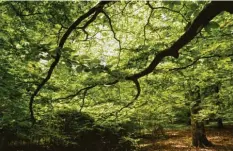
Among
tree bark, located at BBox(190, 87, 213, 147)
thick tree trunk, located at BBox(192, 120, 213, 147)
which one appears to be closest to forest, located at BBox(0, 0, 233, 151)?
tree bark, located at BBox(190, 87, 213, 147)

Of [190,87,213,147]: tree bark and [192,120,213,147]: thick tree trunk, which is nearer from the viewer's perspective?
[190,87,213,147]: tree bark

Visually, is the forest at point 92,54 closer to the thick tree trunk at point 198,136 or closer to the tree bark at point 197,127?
the tree bark at point 197,127

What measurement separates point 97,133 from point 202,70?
712 centimetres

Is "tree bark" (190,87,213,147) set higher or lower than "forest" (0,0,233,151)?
lower

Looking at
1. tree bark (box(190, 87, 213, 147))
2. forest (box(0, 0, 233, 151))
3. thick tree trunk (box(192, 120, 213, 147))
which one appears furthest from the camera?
thick tree trunk (box(192, 120, 213, 147))

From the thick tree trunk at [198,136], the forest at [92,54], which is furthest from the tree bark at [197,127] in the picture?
the forest at [92,54]

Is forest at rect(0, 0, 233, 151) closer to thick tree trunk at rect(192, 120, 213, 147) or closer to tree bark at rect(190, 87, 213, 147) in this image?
tree bark at rect(190, 87, 213, 147)

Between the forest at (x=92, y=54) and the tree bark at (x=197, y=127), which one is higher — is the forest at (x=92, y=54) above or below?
above

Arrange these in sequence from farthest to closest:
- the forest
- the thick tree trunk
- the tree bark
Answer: the thick tree trunk → the tree bark → the forest

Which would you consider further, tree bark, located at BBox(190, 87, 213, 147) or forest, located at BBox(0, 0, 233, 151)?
tree bark, located at BBox(190, 87, 213, 147)

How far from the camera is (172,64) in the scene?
24.0 ft

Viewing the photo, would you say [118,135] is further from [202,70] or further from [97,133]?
[202,70]

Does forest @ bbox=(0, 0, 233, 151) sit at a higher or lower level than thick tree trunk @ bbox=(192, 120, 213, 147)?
higher

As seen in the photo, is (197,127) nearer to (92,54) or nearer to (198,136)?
(198,136)
